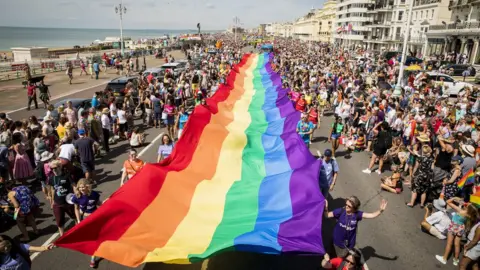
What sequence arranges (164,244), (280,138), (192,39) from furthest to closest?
(192,39)
(280,138)
(164,244)

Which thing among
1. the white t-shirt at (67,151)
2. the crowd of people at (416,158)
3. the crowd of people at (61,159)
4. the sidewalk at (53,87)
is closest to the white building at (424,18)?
the crowd of people at (416,158)

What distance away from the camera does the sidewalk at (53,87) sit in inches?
845

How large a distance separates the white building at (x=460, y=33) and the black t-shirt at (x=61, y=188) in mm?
47837

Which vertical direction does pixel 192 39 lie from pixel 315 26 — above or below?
below

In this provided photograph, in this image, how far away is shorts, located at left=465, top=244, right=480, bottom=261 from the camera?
5.86 metres

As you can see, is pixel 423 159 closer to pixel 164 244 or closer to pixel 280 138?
pixel 280 138

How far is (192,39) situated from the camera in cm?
6419

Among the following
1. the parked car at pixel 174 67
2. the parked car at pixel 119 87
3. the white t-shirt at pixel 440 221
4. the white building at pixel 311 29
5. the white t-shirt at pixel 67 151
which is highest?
the white building at pixel 311 29

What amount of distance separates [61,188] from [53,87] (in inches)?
989

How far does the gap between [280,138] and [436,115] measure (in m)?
9.44

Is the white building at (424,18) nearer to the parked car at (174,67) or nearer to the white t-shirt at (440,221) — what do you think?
the parked car at (174,67)

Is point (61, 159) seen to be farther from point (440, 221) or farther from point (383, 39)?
point (383, 39)

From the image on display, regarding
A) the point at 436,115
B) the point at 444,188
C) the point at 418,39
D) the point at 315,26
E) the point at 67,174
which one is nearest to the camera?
the point at 67,174

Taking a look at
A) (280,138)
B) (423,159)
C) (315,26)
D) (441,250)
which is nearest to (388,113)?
(423,159)
